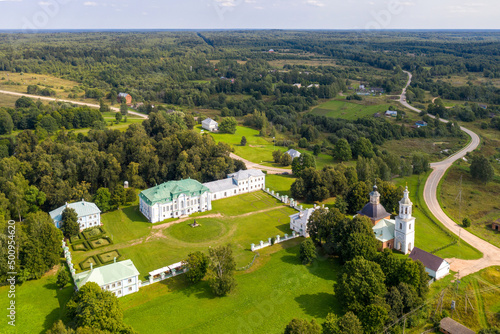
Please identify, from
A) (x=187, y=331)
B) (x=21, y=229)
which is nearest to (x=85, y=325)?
(x=187, y=331)

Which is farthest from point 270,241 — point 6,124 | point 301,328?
point 6,124

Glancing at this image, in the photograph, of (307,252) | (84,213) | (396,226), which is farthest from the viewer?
(84,213)

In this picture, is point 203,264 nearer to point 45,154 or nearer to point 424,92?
point 45,154

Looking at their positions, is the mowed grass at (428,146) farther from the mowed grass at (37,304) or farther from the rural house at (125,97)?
the rural house at (125,97)

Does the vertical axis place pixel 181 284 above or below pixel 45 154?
below

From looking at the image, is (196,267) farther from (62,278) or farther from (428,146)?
(428,146)
